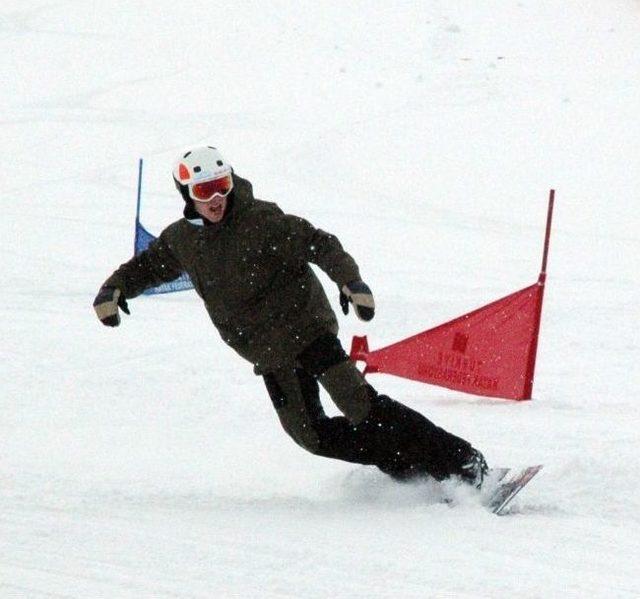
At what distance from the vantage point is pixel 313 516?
501cm

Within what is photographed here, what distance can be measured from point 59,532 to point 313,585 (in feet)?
4.15

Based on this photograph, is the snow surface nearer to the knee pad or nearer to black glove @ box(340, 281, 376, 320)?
the knee pad

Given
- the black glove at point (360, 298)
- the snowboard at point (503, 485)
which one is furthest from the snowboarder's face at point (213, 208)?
the snowboard at point (503, 485)

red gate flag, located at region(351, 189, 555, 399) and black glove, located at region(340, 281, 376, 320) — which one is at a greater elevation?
black glove, located at region(340, 281, 376, 320)

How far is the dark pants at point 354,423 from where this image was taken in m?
5.02

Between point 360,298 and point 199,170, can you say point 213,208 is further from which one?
point 360,298

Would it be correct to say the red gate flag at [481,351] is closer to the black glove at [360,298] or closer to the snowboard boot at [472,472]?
the snowboard boot at [472,472]

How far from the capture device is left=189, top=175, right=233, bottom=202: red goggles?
487 cm

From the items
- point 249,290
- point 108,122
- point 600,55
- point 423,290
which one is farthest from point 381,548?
point 600,55

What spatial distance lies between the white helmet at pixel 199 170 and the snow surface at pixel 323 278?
1.34 m

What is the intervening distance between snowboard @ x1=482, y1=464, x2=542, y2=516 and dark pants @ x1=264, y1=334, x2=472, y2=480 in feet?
0.49

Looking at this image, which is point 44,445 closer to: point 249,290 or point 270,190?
point 249,290

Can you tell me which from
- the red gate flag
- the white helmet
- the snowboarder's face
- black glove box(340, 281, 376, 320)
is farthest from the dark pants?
the red gate flag

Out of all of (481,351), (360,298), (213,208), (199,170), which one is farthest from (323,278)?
(360,298)
